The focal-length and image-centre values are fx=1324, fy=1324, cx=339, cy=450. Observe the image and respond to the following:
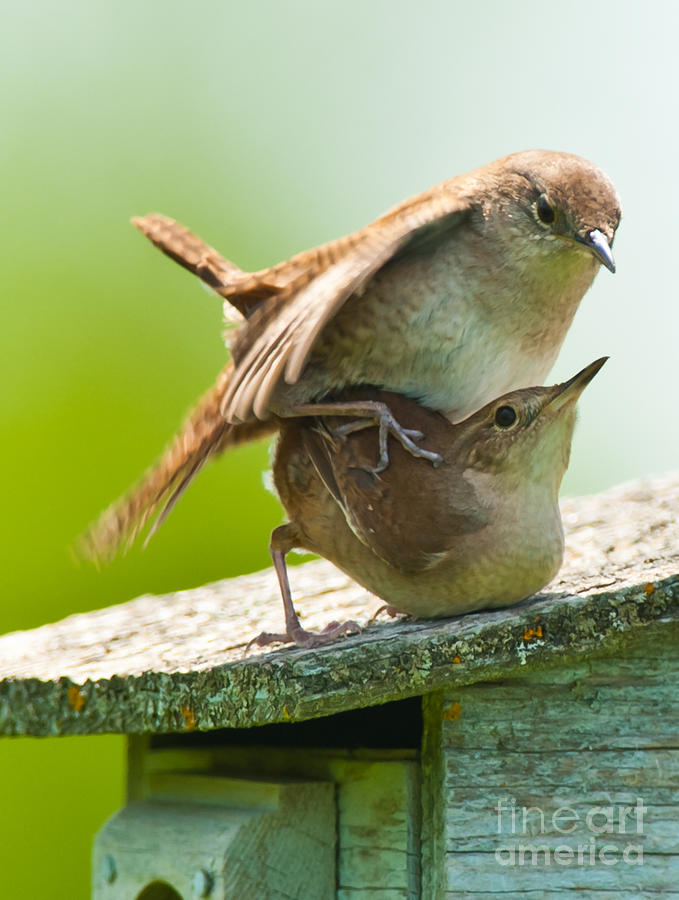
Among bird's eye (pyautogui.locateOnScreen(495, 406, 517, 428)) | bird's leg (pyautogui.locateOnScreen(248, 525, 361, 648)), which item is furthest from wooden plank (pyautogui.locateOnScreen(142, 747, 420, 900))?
bird's eye (pyautogui.locateOnScreen(495, 406, 517, 428))

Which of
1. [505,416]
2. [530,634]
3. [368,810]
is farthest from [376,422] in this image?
[368,810]

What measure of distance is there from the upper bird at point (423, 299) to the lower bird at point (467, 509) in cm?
6

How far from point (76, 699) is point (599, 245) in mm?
1336

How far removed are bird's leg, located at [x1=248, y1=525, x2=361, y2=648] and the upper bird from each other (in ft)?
0.78

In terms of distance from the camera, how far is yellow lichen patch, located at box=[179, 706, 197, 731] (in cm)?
218

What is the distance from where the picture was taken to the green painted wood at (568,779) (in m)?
2.24

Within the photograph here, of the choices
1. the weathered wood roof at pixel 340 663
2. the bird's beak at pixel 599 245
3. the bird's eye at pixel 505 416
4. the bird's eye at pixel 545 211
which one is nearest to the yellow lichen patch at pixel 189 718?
the weathered wood roof at pixel 340 663

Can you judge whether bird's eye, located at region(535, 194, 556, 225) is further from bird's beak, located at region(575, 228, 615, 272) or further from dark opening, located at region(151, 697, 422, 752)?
dark opening, located at region(151, 697, 422, 752)

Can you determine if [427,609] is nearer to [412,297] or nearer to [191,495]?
[412,297]

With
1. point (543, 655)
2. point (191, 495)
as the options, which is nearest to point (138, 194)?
point (191, 495)

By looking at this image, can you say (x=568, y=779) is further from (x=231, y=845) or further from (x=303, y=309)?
(x=303, y=309)

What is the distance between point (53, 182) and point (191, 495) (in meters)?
2.03

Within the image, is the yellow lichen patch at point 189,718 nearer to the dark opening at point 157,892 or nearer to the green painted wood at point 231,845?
the green painted wood at point 231,845

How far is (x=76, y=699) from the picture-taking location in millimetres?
2258
